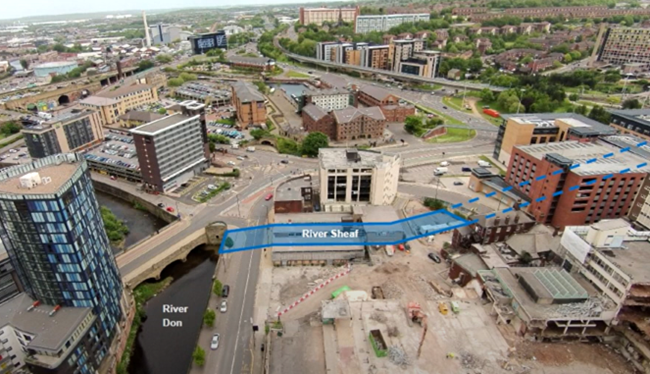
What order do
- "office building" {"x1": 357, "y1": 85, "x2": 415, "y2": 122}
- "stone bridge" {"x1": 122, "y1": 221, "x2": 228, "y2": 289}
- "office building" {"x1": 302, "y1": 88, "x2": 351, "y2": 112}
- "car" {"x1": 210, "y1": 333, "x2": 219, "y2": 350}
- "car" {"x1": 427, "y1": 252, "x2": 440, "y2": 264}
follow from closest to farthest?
"car" {"x1": 210, "y1": 333, "x2": 219, "y2": 350} < "stone bridge" {"x1": 122, "y1": 221, "x2": 228, "y2": 289} < "car" {"x1": 427, "y1": 252, "x2": 440, "y2": 264} < "office building" {"x1": 357, "y1": 85, "x2": 415, "y2": 122} < "office building" {"x1": 302, "y1": 88, "x2": 351, "y2": 112}

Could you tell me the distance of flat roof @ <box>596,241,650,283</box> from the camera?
3475 centimetres

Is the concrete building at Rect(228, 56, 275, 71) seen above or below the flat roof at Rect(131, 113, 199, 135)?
below

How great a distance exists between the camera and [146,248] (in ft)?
173

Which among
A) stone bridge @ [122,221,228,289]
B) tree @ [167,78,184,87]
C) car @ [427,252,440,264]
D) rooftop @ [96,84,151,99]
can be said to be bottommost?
stone bridge @ [122,221,228,289]

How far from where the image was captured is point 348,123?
92.1m

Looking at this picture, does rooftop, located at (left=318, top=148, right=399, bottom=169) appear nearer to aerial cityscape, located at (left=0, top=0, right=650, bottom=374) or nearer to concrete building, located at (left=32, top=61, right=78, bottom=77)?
aerial cityscape, located at (left=0, top=0, right=650, bottom=374)

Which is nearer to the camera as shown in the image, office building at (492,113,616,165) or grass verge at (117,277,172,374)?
grass verge at (117,277,172,374)

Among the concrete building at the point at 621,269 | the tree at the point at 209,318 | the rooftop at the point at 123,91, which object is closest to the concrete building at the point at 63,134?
the rooftop at the point at 123,91

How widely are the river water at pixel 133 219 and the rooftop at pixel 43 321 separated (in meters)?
21.3

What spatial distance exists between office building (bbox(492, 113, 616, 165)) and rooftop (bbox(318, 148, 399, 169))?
94.3ft

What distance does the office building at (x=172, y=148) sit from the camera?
208 ft

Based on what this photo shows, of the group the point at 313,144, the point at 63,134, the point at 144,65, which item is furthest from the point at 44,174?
the point at 144,65

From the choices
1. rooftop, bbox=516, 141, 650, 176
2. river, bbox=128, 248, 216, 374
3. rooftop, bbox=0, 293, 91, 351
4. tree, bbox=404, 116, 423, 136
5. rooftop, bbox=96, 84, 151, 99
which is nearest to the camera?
rooftop, bbox=0, 293, 91, 351

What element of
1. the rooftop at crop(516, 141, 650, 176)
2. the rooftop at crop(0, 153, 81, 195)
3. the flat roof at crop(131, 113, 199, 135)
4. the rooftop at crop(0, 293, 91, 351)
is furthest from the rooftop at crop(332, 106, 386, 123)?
the rooftop at crop(0, 293, 91, 351)
